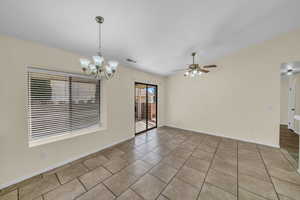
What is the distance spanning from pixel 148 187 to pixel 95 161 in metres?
1.45

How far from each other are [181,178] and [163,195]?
1.68ft

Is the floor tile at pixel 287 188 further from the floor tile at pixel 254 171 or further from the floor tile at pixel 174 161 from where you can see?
the floor tile at pixel 174 161

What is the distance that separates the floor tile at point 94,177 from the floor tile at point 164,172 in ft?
2.93

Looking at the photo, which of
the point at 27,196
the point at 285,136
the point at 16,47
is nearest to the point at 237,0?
the point at 16,47

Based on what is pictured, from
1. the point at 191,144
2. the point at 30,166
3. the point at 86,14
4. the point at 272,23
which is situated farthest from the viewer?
the point at 191,144

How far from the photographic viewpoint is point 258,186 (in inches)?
70.1

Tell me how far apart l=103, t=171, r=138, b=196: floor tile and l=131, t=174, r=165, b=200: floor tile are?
122 millimetres

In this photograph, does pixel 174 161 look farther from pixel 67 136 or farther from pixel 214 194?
pixel 67 136

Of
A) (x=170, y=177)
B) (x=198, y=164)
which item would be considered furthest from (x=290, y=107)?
(x=170, y=177)

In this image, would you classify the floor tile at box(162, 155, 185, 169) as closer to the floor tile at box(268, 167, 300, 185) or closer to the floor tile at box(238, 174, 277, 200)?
the floor tile at box(238, 174, 277, 200)

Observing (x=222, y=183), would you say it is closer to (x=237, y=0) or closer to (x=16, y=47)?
(x=237, y=0)

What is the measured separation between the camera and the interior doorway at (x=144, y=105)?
4469 millimetres

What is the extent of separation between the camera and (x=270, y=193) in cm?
164

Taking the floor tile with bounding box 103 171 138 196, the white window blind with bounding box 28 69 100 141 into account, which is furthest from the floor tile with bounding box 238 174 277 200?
the white window blind with bounding box 28 69 100 141
